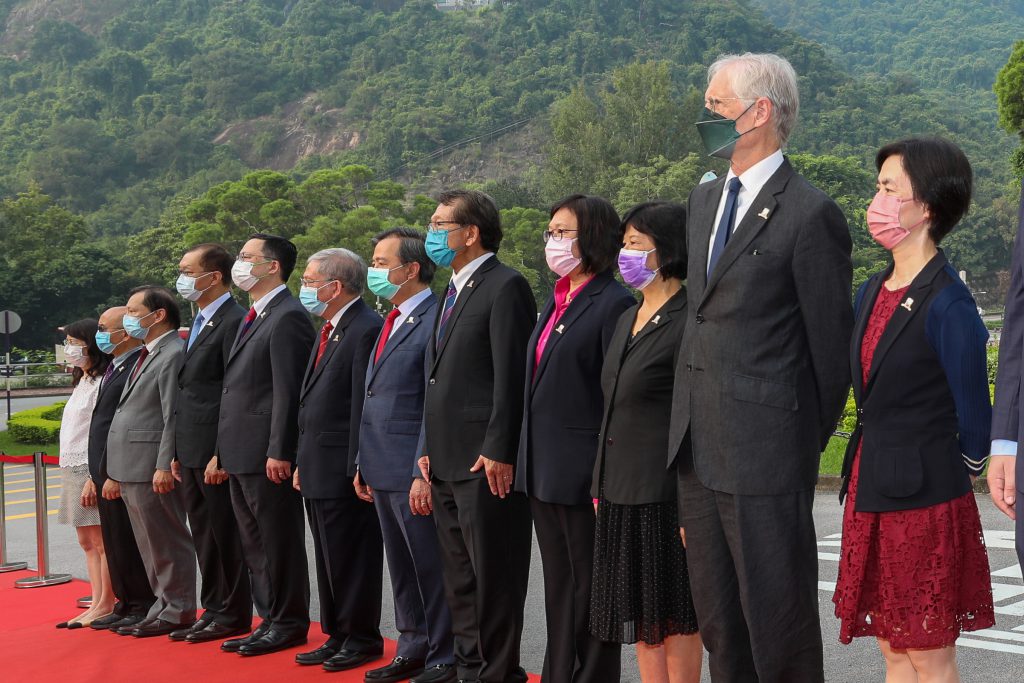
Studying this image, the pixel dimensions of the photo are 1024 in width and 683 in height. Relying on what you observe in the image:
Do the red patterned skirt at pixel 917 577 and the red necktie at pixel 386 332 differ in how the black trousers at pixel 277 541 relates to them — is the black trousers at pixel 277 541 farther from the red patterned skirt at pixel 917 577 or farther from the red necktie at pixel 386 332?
the red patterned skirt at pixel 917 577

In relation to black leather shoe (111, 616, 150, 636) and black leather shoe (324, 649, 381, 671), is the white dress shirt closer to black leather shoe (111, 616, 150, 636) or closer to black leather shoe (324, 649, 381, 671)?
black leather shoe (324, 649, 381, 671)

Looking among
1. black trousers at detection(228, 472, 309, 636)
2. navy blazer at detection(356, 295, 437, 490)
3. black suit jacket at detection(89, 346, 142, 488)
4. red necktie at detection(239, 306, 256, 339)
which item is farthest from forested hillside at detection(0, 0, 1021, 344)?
navy blazer at detection(356, 295, 437, 490)

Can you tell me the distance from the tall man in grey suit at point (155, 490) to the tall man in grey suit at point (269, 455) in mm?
624

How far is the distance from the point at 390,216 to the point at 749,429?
53929mm

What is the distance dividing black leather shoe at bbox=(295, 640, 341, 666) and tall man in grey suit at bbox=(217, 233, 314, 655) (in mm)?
291

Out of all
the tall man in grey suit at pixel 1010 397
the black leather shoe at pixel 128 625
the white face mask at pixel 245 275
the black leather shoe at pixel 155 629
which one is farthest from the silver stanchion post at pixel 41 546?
the tall man in grey suit at pixel 1010 397

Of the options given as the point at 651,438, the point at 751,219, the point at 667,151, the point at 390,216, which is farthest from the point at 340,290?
the point at 667,151

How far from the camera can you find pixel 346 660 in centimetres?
516

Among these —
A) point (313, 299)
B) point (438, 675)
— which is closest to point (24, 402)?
point (313, 299)

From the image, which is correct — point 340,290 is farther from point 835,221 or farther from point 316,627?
point 835,221

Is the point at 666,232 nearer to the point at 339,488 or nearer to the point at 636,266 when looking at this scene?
the point at 636,266

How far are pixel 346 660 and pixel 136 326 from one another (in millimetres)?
2372

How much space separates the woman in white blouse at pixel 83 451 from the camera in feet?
22.2

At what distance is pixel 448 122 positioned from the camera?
10081 centimetres
